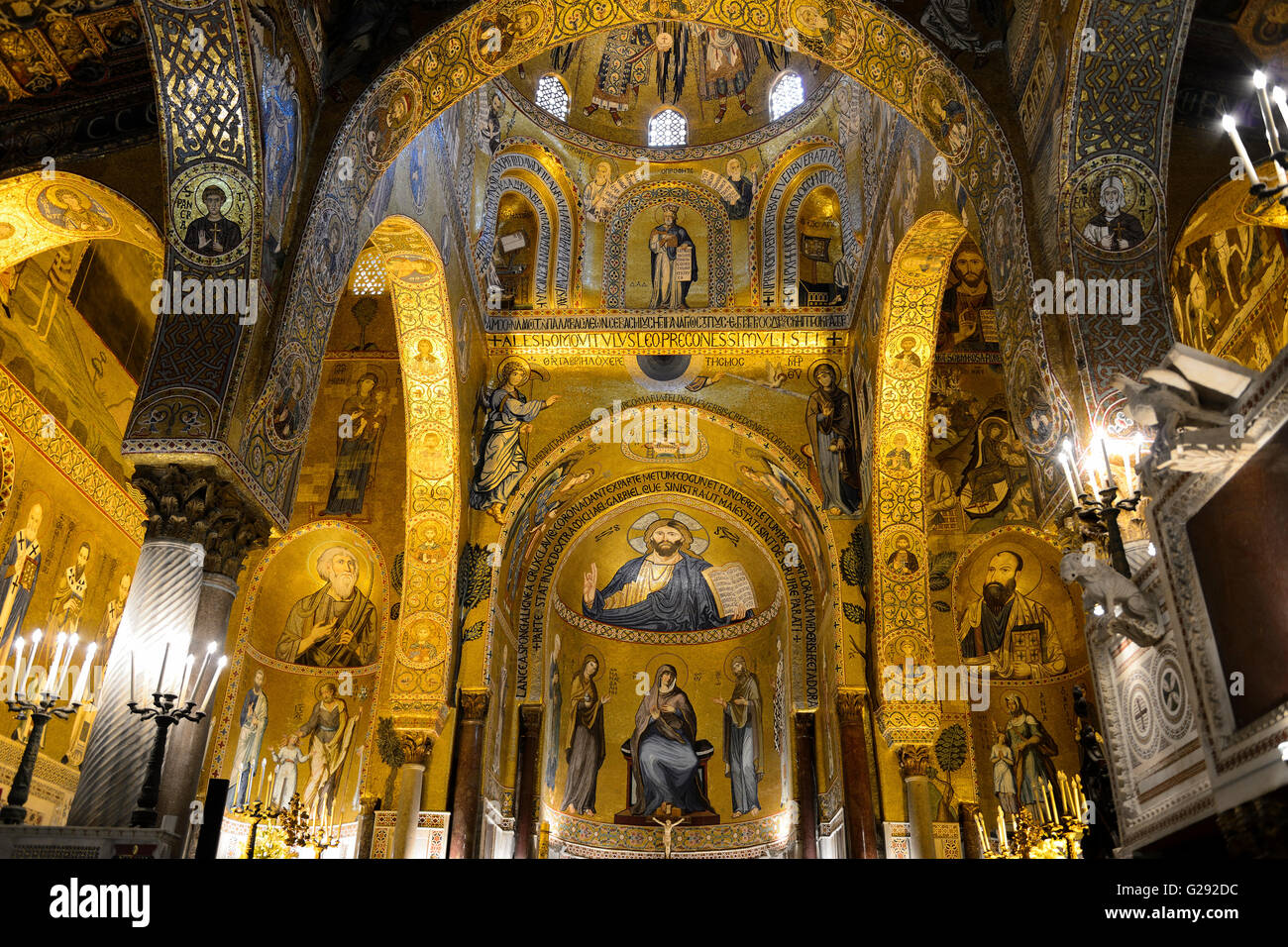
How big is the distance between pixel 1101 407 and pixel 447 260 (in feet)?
27.8

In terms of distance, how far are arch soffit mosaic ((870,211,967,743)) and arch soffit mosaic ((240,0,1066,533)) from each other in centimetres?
302

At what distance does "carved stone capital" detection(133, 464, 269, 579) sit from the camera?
652 centimetres

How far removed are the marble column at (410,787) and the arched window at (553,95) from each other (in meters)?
9.63

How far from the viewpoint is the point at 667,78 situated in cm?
1603

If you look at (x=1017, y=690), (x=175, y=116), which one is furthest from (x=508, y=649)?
(x=175, y=116)

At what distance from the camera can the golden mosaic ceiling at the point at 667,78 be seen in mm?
15578

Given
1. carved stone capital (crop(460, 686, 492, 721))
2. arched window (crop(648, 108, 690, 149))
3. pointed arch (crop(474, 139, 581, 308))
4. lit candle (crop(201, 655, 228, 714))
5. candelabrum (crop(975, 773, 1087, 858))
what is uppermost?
arched window (crop(648, 108, 690, 149))

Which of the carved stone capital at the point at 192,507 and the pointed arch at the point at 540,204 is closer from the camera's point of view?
the carved stone capital at the point at 192,507

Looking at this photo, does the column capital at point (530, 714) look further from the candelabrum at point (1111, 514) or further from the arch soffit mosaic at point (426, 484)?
the candelabrum at point (1111, 514)

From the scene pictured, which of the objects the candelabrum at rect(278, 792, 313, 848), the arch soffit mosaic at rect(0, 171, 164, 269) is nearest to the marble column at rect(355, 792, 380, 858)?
the candelabrum at rect(278, 792, 313, 848)

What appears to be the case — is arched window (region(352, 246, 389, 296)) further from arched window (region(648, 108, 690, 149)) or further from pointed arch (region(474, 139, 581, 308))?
arched window (region(648, 108, 690, 149))

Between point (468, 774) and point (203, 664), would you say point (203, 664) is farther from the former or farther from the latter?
point (468, 774)

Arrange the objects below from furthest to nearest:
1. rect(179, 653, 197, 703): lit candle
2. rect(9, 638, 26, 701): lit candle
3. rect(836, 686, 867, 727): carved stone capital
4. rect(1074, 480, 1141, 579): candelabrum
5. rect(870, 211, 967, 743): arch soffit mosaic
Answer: rect(836, 686, 867, 727): carved stone capital, rect(870, 211, 967, 743): arch soffit mosaic, rect(9, 638, 26, 701): lit candle, rect(179, 653, 197, 703): lit candle, rect(1074, 480, 1141, 579): candelabrum

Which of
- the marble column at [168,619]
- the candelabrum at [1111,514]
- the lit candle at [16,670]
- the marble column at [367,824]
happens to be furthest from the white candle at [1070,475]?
the marble column at [367,824]
